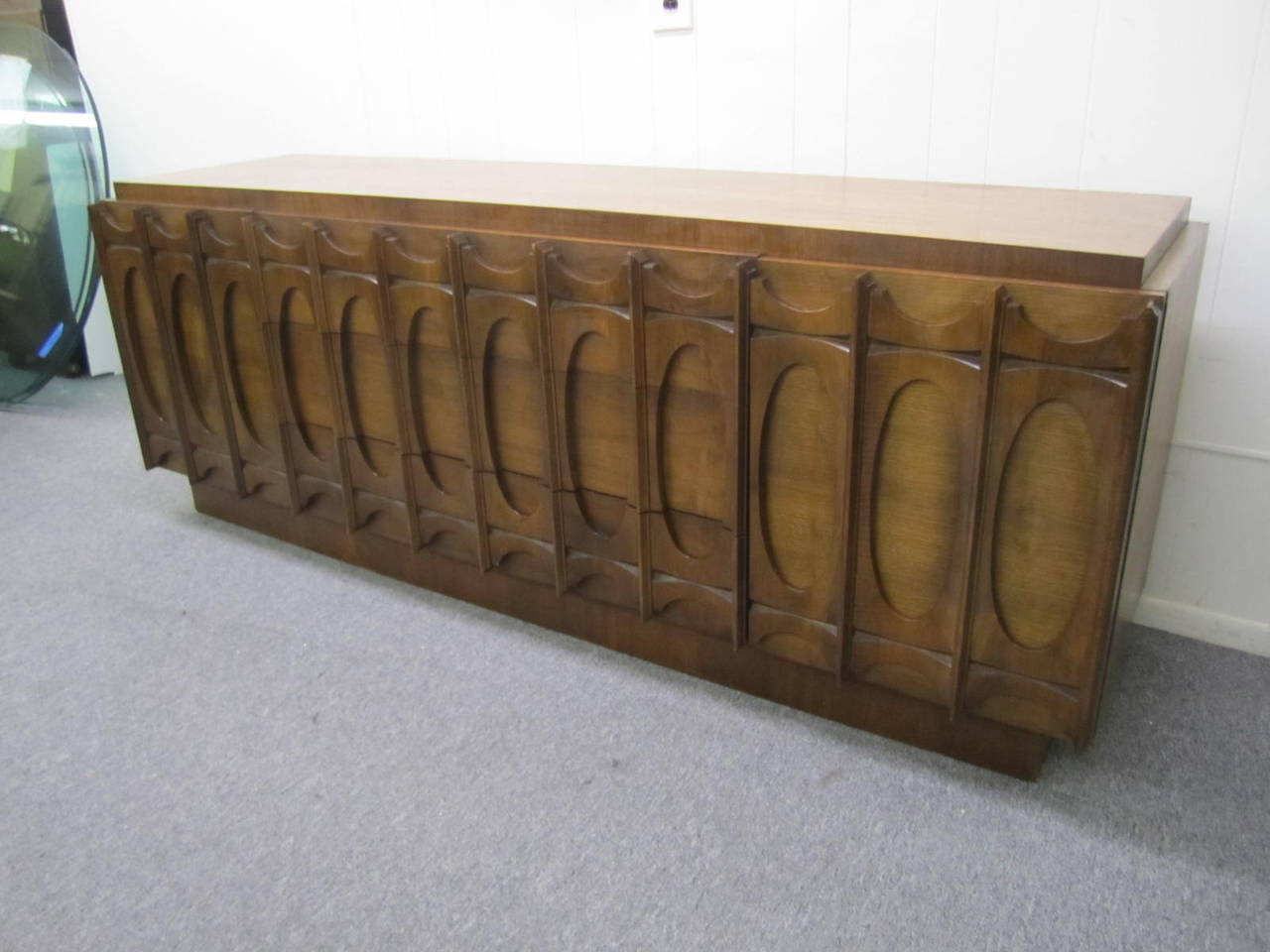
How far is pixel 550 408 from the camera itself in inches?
64.8

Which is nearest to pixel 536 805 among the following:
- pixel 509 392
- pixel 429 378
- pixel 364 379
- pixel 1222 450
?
pixel 509 392

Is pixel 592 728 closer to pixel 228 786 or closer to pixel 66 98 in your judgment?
pixel 228 786

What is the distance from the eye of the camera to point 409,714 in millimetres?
1681

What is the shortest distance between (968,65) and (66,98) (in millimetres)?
2636

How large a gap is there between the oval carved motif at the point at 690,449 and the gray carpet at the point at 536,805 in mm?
316

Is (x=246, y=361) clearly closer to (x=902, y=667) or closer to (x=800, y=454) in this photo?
(x=800, y=454)

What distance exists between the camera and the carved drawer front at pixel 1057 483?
1.16 meters

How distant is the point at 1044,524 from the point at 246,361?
1.56 m

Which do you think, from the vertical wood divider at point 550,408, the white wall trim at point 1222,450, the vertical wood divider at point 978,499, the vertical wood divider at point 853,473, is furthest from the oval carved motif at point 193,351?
the white wall trim at point 1222,450

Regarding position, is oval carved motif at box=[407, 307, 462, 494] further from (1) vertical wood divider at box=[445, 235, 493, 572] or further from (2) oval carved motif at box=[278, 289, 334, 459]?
(2) oval carved motif at box=[278, 289, 334, 459]

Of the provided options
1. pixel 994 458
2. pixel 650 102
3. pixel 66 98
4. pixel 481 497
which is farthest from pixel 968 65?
pixel 66 98

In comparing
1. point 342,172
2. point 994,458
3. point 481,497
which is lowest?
point 481,497

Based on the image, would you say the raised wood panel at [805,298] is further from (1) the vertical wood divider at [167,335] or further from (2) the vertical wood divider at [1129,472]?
(1) the vertical wood divider at [167,335]

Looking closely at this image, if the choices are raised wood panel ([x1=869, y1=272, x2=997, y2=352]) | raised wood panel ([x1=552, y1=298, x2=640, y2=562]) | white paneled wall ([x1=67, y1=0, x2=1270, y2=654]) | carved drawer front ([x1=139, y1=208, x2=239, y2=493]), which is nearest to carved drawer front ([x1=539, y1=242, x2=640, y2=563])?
raised wood panel ([x1=552, y1=298, x2=640, y2=562])
